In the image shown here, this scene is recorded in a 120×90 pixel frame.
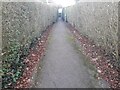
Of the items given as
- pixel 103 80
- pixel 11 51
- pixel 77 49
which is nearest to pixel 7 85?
pixel 11 51

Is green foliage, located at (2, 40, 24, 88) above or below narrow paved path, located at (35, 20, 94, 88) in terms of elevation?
above

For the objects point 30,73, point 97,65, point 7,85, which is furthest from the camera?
point 97,65

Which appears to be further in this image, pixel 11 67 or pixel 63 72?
pixel 63 72

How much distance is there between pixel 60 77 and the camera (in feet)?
24.3

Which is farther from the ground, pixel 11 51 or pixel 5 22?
pixel 5 22

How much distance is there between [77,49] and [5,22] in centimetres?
595

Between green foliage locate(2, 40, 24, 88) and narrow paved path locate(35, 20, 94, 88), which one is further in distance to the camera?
narrow paved path locate(35, 20, 94, 88)

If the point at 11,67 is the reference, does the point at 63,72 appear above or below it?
below

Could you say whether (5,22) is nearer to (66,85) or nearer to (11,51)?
(11,51)

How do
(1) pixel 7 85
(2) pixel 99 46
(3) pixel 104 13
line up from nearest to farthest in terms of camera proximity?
1. (1) pixel 7 85
2. (3) pixel 104 13
3. (2) pixel 99 46

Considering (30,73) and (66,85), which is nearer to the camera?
(66,85)

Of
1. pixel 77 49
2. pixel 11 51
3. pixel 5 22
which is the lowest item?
pixel 77 49

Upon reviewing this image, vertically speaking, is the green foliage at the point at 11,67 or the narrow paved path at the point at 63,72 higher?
the green foliage at the point at 11,67

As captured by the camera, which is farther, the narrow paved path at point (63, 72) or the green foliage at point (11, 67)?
the narrow paved path at point (63, 72)
